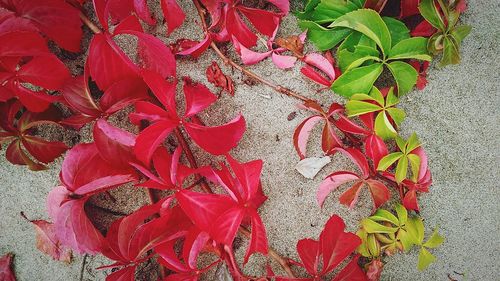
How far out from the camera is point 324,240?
863 millimetres

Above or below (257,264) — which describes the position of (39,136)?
above

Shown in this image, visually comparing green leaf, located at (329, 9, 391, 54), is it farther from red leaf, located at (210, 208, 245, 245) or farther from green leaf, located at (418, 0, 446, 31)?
red leaf, located at (210, 208, 245, 245)

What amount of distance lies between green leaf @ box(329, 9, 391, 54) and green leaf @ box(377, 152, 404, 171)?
0.71 feet

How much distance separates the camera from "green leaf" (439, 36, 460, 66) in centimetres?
85

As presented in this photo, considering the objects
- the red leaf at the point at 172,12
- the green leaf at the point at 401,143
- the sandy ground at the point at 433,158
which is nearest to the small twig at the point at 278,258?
the sandy ground at the point at 433,158

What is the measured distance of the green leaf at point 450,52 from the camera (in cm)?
85

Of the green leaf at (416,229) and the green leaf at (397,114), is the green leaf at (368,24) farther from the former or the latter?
the green leaf at (416,229)

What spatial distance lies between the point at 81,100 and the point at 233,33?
337mm

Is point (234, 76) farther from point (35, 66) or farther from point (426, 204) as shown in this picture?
point (426, 204)

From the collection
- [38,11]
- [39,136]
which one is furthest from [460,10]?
[39,136]

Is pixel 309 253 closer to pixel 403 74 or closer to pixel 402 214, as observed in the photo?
pixel 402 214

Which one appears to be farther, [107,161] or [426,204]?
[426,204]

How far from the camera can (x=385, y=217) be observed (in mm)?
907

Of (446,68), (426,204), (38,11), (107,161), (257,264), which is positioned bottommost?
(257,264)
